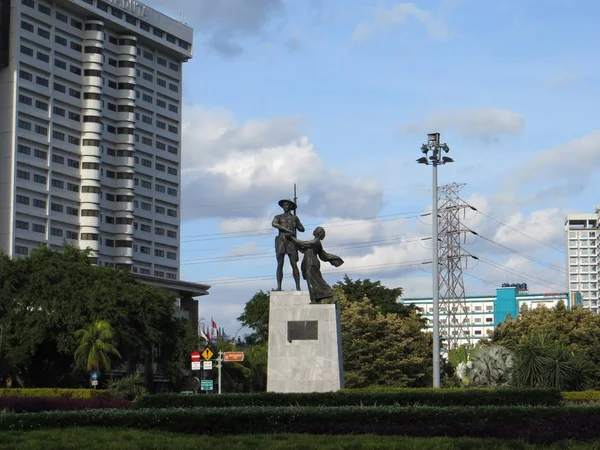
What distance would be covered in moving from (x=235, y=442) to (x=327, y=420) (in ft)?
7.44

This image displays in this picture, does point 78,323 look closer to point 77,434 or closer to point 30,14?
point 77,434

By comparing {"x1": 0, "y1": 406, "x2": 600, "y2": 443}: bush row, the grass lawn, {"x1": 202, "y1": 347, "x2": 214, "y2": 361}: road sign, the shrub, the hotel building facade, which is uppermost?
the hotel building facade

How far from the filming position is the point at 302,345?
3281 cm

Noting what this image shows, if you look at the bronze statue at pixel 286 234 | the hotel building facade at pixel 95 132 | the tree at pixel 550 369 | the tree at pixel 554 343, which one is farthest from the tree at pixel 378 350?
the hotel building facade at pixel 95 132

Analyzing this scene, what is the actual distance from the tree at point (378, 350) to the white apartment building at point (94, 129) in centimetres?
4903

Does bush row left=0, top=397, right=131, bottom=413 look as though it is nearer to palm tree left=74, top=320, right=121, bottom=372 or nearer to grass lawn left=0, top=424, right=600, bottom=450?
grass lawn left=0, top=424, right=600, bottom=450

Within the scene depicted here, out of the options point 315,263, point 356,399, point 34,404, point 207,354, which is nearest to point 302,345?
point 315,263

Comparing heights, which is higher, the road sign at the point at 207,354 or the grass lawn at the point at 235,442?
the road sign at the point at 207,354

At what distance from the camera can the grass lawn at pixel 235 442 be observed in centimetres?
1664

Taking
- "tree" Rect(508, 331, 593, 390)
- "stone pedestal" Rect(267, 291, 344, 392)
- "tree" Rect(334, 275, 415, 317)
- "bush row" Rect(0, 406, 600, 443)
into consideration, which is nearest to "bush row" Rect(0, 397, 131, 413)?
"bush row" Rect(0, 406, 600, 443)

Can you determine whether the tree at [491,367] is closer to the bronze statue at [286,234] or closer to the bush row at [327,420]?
the bronze statue at [286,234]

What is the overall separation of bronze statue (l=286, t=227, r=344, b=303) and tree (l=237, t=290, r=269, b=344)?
62857mm

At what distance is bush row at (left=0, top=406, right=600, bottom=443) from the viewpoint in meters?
18.3

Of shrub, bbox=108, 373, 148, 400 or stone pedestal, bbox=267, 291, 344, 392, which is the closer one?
stone pedestal, bbox=267, 291, 344, 392
